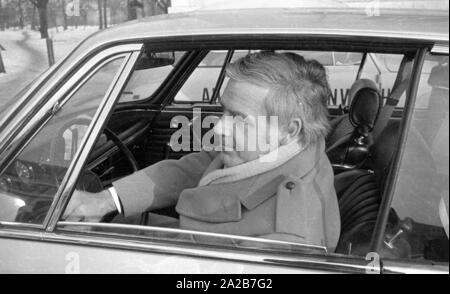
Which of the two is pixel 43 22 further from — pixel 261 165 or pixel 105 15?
pixel 261 165

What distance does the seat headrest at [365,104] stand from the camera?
2.39 metres

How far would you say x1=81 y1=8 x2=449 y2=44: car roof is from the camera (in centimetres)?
153

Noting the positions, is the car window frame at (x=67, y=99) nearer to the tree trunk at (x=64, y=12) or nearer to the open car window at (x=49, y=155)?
the open car window at (x=49, y=155)

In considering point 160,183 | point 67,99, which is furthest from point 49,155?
point 160,183

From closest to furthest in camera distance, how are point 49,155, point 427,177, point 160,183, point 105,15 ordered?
point 427,177 < point 49,155 < point 105,15 < point 160,183

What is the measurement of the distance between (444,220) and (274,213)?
18.8 inches

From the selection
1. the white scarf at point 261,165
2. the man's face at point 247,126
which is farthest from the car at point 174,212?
the white scarf at point 261,165

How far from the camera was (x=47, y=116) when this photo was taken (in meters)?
1.75

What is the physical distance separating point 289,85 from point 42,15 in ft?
3.05

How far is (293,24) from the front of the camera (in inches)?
64.0

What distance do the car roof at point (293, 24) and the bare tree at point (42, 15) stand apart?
397mm

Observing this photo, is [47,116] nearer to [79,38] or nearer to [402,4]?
[79,38]

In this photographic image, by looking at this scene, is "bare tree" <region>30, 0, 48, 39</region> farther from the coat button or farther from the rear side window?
the rear side window
